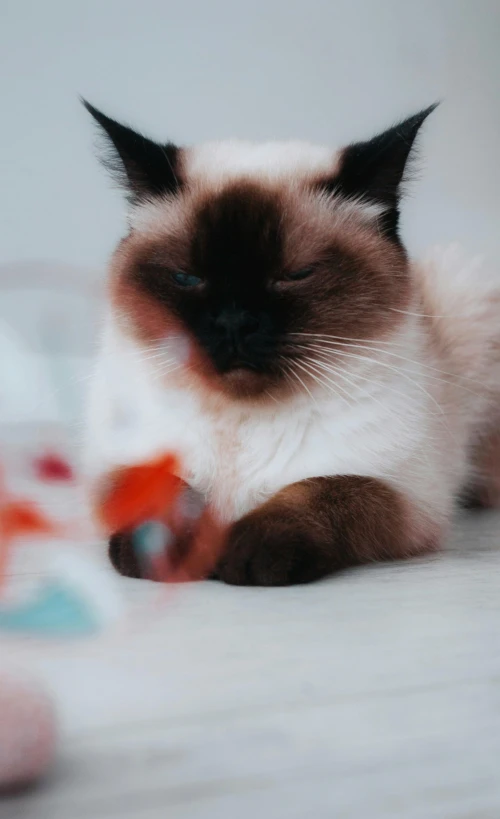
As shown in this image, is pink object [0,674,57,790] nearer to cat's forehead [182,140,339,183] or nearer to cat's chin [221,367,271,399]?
cat's chin [221,367,271,399]

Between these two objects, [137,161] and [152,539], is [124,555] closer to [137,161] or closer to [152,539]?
[152,539]

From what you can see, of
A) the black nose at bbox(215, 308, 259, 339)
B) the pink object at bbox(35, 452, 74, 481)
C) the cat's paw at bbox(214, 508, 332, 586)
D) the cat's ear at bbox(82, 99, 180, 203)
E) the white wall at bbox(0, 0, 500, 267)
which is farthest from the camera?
the white wall at bbox(0, 0, 500, 267)

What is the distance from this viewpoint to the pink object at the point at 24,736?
23.3 inches

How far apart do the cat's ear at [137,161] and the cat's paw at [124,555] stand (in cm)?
56

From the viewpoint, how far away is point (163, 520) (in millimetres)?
1165

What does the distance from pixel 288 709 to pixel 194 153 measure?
0.98m

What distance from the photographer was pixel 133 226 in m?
1.42

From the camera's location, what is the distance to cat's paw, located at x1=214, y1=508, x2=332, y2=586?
1062 mm

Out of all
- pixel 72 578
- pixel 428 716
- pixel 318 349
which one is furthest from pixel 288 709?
pixel 318 349

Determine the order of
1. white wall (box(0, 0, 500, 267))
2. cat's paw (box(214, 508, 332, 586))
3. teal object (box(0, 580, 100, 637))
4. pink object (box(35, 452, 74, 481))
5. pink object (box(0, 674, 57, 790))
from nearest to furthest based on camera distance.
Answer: pink object (box(0, 674, 57, 790)) → teal object (box(0, 580, 100, 637)) → cat's paw (box(214, 508, 332, 586)) → pink object (box(35, 452, 74, 481)) → white wall (box(0, 0, 500, 267))

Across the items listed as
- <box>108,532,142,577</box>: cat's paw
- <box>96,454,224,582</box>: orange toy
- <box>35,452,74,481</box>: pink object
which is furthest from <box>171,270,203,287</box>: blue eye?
<box>35,452,74,481</box>: pink object

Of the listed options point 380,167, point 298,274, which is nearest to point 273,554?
point 298,274

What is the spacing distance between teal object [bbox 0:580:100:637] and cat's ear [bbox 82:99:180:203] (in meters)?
0.66

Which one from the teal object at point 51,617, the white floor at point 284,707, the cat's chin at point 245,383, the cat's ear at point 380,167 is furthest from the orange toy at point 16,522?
the cat's ear at point 380,167
